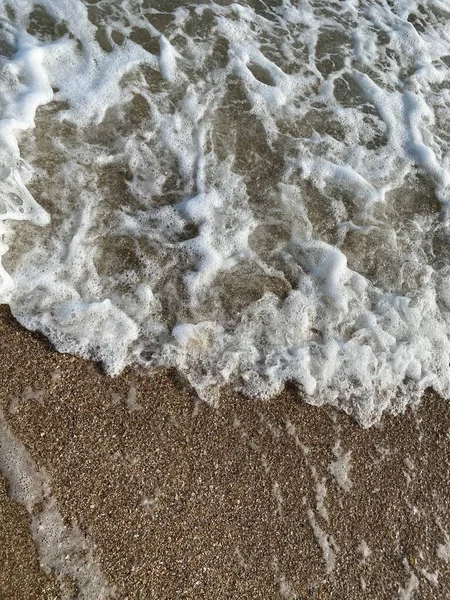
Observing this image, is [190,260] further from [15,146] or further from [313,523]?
[313,523]

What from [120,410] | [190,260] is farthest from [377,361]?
[120,410]

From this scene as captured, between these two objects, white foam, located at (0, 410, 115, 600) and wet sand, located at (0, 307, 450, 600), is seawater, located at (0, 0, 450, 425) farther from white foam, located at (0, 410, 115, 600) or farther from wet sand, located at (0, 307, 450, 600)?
white foam, located at (0, 410, 115, 600)

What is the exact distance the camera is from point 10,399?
2959 mm

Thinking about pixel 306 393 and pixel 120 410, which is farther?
pixel 306 393

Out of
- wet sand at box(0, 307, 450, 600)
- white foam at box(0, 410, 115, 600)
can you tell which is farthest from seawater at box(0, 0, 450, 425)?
white foam at box(0, 410, 115, 600)

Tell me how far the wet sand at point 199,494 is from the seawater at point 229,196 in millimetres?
196

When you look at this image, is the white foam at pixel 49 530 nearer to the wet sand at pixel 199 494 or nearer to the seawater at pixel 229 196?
the wet sand at pixel 199 494

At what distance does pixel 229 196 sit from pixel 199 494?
206cm

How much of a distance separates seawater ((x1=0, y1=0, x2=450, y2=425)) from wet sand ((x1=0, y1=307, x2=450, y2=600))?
196 mm

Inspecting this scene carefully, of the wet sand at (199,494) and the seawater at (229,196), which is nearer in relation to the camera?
the wet sand at (199,494)

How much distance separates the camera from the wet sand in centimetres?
273

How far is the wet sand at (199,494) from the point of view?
2.73 metres

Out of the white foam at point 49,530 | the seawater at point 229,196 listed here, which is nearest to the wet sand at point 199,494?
the white foam at point 49,530

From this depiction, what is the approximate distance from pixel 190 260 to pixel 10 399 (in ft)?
4.61
